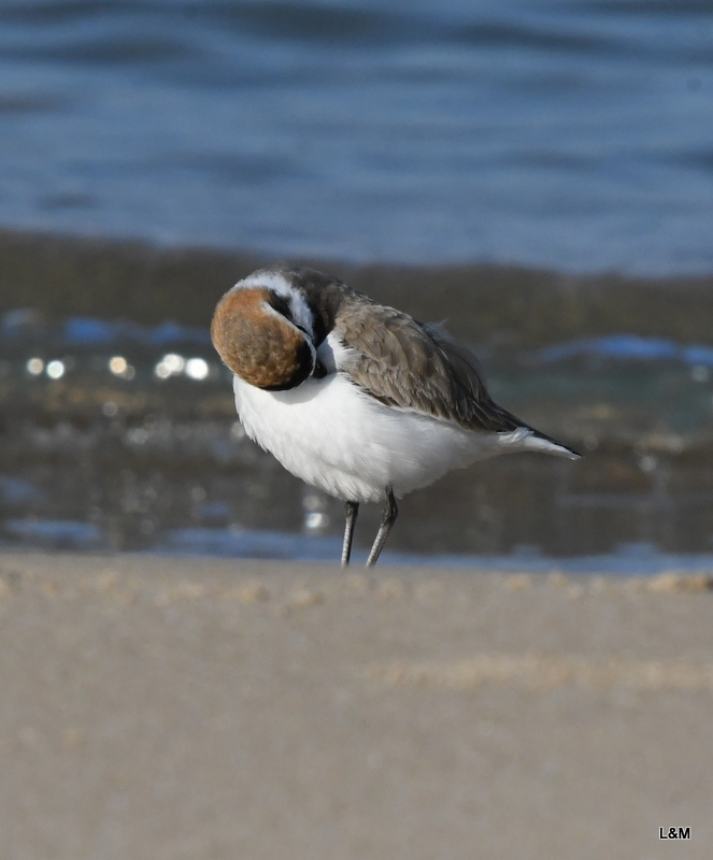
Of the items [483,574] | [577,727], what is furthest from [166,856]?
[483,574]

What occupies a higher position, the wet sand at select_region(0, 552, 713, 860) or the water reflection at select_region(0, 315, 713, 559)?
the wet sand at select_region(0, 552, 713, 860)

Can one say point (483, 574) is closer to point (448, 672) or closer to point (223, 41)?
point (448, 672)

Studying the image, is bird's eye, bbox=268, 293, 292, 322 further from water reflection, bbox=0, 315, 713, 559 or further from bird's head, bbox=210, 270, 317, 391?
water reflection, bbox=0, 315, 713, 559

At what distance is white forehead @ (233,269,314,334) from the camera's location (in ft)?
16.1

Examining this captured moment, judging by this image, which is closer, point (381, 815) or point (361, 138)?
point (381, 815)

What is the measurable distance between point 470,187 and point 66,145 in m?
3.07

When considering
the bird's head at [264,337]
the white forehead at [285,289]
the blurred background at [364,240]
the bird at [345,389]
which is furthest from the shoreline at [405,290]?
the bird's head at [264,337]

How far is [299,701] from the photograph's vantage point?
3139 millimetres

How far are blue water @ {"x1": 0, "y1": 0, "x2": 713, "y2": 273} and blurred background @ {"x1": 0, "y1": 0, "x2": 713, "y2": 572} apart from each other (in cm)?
3

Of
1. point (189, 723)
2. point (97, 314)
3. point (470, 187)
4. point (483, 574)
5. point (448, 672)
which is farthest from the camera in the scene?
point (470, 187)

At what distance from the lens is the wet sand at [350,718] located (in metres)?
2.65

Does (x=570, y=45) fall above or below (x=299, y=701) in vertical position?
below

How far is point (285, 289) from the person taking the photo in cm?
492

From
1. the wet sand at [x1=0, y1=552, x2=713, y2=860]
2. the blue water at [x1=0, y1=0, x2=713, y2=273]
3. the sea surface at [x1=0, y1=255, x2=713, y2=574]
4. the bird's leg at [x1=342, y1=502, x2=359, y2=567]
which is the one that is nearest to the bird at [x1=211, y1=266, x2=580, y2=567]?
the bird's leg at [x1=342, y1=502, x2=359, y2=567]
